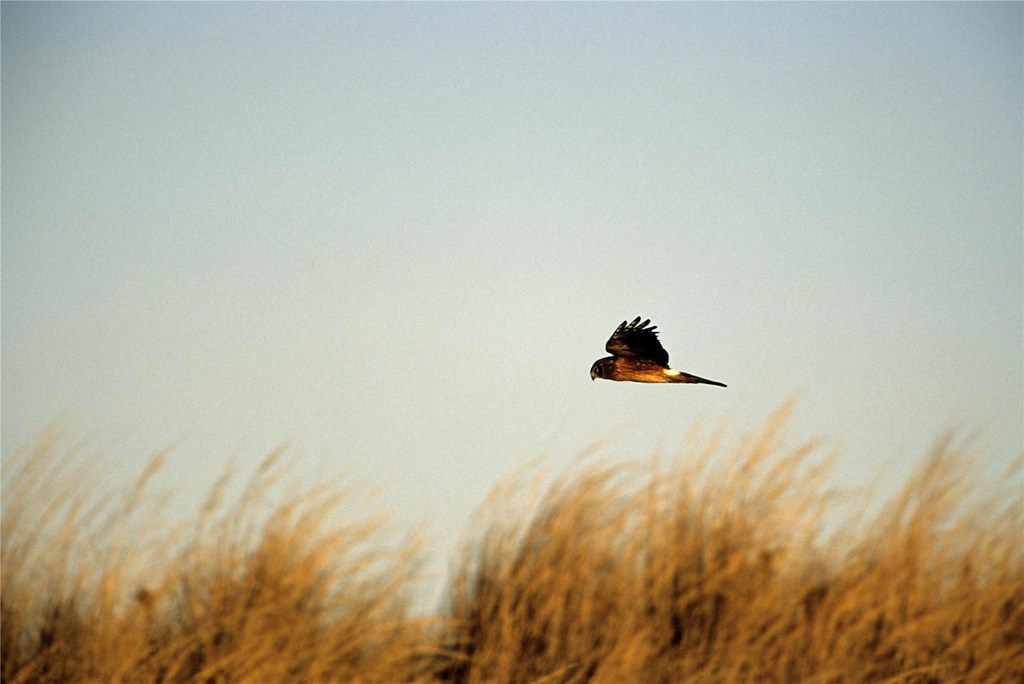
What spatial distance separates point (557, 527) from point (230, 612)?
63.3 inches

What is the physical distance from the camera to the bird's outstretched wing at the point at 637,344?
4.59m

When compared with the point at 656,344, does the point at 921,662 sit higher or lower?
lower

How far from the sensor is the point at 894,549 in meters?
5.65

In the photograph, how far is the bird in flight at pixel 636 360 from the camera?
439 centimetres

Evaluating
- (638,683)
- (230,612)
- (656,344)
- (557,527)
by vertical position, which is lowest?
(638,683)

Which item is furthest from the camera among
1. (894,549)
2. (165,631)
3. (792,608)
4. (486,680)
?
(894,549)

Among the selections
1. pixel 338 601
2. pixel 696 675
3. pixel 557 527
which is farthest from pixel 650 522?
pixel 338 601

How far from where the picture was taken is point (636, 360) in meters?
4.53

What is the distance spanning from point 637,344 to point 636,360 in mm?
175

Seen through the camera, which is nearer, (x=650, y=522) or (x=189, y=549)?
(x=189, y=549)

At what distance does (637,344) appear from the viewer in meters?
4.69

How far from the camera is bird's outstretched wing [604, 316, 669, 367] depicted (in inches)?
181

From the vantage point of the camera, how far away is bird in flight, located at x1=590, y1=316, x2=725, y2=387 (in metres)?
4.39

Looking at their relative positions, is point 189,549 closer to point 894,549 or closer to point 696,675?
point 696,675
